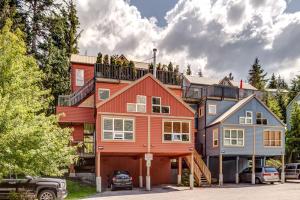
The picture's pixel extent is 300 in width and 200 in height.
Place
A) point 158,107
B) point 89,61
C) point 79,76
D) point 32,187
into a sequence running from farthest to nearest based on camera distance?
point 89,61
point 79,76
point 158,107
point 32,187

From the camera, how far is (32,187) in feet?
66.4

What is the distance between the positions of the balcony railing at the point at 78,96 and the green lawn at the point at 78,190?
358 inches

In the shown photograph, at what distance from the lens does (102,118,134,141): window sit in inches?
1206

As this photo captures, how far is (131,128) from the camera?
31.4 meters

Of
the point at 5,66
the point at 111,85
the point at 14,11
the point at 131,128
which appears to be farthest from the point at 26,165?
the point at 14,11

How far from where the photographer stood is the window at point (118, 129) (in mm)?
30641

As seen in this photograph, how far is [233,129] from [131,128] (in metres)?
11.5

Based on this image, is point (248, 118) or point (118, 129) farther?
point (248, 118)

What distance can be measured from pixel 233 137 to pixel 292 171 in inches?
311

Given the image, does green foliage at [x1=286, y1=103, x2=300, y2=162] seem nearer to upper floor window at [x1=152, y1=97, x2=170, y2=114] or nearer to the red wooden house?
the red wooden house

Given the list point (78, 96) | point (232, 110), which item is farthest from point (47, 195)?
point (232, 110)

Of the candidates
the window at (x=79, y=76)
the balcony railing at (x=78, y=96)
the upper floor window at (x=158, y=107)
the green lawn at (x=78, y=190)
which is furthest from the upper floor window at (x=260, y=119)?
the window at (x=79, y=76)

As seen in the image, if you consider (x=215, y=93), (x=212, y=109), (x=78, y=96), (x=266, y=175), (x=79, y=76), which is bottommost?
(x=266, y=175)

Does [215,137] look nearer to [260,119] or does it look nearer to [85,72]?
[260,119]
